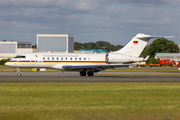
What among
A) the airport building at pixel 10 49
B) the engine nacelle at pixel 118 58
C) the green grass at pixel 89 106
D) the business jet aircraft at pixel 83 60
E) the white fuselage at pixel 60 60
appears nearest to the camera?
the green grass at pixel 89 106

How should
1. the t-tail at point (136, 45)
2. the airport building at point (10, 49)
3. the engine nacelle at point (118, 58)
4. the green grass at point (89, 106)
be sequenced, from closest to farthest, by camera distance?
1. the green grass at point (89, 106)
2. the engine nacelle at point (118, 58)
3. the t-tail at point (136, 45)
4. the airport building at point (10, 49)

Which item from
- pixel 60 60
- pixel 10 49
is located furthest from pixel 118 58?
pixel 10 49

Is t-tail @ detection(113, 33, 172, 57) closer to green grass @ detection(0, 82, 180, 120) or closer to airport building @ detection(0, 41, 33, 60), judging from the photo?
green grass @ detection(0, 82, 180, 120)

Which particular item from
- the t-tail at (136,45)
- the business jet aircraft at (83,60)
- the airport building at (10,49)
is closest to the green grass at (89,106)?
the business jet aircraft at (83,60)

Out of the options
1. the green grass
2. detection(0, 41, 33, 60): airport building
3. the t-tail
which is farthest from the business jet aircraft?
detection(0, 41, 33, 60): airport building

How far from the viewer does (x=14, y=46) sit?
134750 millimetres

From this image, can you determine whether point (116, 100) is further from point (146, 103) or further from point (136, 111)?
point (136, 111)

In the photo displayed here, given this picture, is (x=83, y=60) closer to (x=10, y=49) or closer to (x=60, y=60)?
(x=60, y=60)

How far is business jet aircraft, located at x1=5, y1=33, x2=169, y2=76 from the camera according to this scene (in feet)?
130

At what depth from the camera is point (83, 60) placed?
4125 centimetres

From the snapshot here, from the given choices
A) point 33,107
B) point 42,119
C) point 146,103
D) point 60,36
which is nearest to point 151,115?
point 146,103

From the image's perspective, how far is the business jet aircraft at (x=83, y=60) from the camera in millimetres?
39656

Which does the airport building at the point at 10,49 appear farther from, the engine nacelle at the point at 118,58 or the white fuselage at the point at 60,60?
the engine nacelle at the point at 118,58

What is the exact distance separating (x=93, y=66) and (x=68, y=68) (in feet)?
11.6
